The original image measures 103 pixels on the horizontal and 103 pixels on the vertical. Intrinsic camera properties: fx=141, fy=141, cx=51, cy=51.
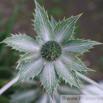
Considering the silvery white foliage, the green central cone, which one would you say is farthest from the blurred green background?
the green central cone

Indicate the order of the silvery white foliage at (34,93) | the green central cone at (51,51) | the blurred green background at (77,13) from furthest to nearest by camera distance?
the blurred green background at (77,13), the silvery white foliage at (34,93), the green central cone at (51,51)

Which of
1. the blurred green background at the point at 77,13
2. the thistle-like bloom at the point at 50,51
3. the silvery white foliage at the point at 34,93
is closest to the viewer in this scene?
the thistle-like bloom at the point at 50,51

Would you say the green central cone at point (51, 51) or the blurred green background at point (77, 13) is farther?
the blurred green background at point (77, 13)

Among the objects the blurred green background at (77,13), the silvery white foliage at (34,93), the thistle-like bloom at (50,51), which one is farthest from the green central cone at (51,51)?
the blurred green background at (77,13)

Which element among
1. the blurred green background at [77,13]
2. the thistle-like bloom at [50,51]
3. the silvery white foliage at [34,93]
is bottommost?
the silvery white foliage at [34,93]

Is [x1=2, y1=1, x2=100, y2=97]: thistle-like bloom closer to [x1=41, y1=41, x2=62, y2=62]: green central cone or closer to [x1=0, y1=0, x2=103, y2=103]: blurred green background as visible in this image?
[x1=41, y1=41, x2=62, y2=62]: green central cone

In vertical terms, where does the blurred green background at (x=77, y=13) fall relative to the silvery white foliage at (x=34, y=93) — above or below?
above

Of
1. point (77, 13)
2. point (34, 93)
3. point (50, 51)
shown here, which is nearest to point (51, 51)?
point (50, 51)

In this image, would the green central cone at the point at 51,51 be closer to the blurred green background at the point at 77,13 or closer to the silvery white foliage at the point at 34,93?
the silvery white foliage at the point at 34,93

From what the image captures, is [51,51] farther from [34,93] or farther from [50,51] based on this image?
[34,93]
